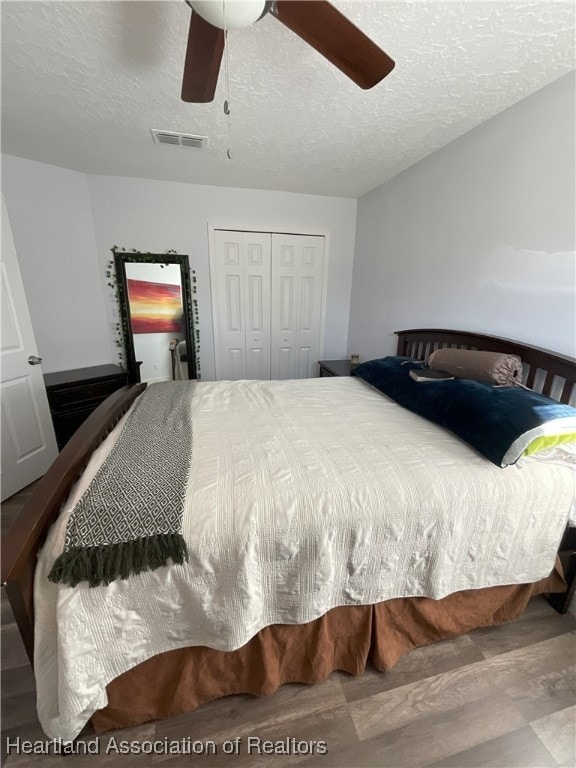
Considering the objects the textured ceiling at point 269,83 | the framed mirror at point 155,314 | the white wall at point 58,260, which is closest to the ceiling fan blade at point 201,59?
the textured ceiling at point 269,83

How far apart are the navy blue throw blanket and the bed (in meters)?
0.08

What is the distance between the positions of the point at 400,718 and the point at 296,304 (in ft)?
10.7

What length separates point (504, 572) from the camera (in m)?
1.25

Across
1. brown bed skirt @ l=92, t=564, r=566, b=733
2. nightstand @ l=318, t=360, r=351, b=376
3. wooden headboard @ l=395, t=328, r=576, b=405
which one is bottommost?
brown bed skirt @ l=92, t=564, r=566, b=733

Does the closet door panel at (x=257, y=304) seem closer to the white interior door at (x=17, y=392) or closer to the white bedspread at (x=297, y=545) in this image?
the white interior door at (x=17, y=392)

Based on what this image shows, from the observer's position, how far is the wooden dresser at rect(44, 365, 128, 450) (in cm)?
252

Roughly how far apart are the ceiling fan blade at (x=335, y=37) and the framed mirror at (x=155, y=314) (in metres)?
2.35

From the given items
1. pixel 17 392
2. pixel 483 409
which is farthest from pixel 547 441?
pixel 17 392

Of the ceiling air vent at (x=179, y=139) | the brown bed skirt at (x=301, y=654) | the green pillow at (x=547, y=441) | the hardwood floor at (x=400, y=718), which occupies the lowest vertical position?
the hardwood floor at (x=400, y=718)

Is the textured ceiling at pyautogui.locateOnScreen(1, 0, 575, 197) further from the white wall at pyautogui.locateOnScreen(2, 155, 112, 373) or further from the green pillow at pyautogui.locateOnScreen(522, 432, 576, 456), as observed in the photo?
the green pillow at pyautogui.locateOnScreen(522, 432, 576, 456)

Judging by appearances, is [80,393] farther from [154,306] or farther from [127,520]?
[127,520]

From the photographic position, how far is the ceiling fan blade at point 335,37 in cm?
90

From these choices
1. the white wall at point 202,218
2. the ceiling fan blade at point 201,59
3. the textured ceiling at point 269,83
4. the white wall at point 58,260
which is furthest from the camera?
the white wall at point 202,218

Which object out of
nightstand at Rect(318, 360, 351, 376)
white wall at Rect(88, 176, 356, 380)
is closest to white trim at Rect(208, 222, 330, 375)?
white wall at Rect(88, 176, 356, 380)
